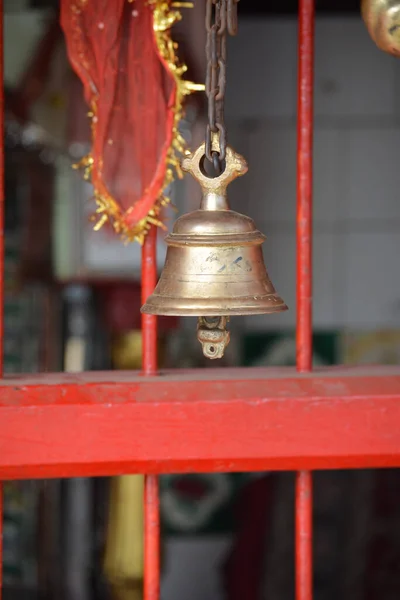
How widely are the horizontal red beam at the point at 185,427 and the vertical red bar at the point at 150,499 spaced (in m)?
0.07

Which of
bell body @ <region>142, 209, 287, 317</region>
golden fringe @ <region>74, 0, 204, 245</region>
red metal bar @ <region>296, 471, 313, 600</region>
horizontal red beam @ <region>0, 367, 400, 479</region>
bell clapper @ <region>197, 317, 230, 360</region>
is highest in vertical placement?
golden fringe @ <region>74, 0, 204, 245</region>

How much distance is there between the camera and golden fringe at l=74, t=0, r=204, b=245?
1604mm

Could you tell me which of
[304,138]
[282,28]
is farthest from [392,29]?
[282,28]

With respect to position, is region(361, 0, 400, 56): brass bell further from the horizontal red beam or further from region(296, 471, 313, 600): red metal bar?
region(296, 471, 313, 600): red metal bar

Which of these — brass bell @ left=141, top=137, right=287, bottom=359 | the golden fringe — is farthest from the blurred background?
brass bell @ left=141, top=137, right=287, bottom=359

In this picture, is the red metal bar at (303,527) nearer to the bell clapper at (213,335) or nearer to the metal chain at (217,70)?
the bell clapper at (213,335)

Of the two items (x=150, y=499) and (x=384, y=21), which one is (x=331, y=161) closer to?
(x=384, y=21)

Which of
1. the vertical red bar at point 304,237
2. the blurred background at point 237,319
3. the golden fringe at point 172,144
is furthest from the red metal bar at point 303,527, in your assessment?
the blurred background at point 237,319

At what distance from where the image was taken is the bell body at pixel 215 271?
1.36m

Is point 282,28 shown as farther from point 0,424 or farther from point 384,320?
point 0,424

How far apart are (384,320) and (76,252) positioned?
49.8 inches

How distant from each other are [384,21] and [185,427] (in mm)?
759

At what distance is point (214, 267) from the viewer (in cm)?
138

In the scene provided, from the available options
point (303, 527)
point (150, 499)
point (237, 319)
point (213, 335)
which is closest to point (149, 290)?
point (213, 335)
